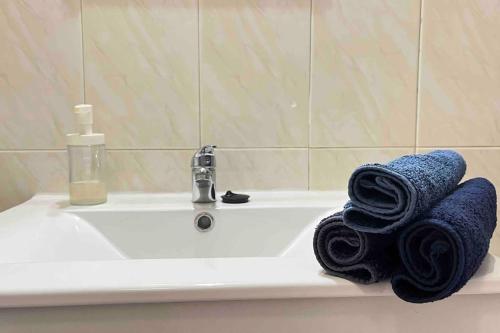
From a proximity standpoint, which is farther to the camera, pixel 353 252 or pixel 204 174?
pixel 204 174

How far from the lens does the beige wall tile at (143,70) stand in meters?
1.00

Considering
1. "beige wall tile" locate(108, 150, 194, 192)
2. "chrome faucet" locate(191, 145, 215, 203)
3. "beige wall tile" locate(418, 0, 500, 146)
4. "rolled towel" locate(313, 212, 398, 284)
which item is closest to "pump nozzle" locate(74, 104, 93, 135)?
"beige wall tile" locate(108, 150, 194, 192)

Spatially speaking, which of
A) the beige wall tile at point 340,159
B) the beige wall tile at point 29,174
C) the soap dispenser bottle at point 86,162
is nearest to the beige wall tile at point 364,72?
the beige wall tile at point 340,159

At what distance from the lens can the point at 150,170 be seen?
3.42 feet

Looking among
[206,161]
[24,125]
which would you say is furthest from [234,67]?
[24,125]

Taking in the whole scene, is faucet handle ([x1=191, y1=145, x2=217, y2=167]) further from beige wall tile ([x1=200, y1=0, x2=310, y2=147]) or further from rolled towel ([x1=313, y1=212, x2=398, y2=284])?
rolled towel ([x1=313, y1=212, x2=398, y2=284])

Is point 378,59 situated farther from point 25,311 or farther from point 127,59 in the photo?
point 25,311

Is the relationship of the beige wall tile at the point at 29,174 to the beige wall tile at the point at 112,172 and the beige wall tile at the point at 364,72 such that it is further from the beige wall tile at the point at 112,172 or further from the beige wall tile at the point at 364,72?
the beige wall tile at the point at 364,72

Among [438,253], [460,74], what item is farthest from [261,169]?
[438,253]

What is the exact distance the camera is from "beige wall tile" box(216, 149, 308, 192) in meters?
1.05

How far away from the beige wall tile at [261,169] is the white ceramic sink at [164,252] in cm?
3

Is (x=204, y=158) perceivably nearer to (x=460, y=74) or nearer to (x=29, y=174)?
(x=29, y=174)

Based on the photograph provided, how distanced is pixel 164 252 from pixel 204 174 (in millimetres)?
170

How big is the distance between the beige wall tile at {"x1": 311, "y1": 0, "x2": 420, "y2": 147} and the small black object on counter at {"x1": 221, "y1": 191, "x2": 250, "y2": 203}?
0.20 metres
